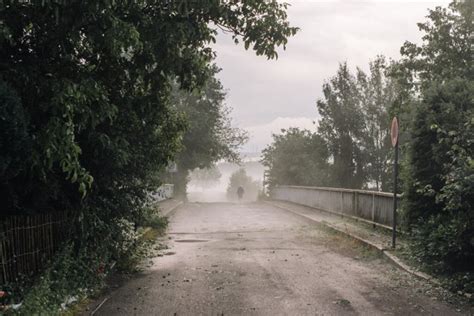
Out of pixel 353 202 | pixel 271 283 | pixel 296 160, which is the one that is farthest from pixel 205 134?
pixel 271 283

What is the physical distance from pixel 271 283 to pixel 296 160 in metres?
30.5

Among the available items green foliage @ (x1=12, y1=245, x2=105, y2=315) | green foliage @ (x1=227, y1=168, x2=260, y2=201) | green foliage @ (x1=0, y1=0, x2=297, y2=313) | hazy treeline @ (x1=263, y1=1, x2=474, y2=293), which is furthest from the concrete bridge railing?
green foliage @ (x1=227, y1=168, x2=260, y2=201)

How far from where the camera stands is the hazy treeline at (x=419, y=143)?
8234mm

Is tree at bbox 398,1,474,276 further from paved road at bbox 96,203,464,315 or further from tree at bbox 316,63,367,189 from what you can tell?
tree at bbox 316,63,367,189

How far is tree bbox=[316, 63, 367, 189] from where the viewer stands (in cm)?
3572

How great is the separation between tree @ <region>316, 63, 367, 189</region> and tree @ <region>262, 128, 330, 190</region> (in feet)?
2.37

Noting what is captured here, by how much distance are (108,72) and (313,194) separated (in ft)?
59.8

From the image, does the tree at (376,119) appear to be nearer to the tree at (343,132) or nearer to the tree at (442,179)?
the tree at (343,132)

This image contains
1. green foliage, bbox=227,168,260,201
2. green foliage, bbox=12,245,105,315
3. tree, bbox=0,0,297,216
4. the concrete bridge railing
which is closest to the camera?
green foliage, bbox=12,245,105,315

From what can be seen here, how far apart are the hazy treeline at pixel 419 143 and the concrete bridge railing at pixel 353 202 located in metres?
1.49

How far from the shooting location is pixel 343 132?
120ft

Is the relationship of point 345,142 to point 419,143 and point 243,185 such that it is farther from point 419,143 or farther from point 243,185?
point 243,185

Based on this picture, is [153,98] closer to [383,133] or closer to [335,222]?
[335,222]

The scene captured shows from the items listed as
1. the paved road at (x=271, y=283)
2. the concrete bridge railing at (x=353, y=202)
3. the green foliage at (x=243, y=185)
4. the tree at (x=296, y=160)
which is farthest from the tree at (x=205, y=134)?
the green foliage at (x=243, y=185)
